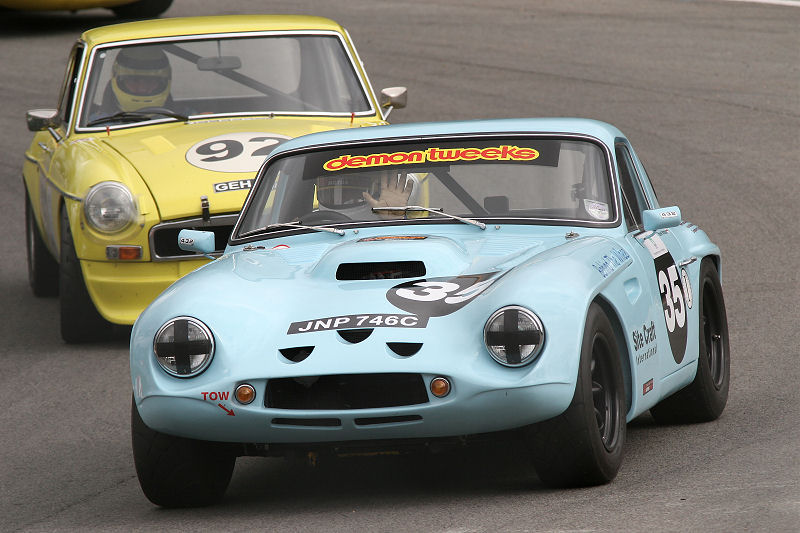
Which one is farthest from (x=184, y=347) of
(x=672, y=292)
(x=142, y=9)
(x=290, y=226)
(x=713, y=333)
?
(x=142, y=9)

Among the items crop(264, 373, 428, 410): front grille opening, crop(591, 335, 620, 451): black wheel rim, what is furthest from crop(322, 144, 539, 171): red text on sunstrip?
crop(264, 373, 428, 410): front grille opening

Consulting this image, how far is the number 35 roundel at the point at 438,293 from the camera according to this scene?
512cm

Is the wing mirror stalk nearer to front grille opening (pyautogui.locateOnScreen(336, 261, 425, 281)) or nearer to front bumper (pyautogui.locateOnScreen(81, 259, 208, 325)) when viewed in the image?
front bumper (pyautogui.locateOnScreen(81, 259, 208, 325))

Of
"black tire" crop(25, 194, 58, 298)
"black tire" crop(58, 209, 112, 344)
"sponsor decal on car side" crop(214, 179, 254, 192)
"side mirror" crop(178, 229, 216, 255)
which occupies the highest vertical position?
"side mirror" crop(178, 229, 216, 255)

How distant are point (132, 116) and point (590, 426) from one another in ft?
18.9

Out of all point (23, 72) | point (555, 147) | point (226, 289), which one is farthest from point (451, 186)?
point (23, 72)

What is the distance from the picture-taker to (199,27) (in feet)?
33.8

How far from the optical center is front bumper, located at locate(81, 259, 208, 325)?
8914mm

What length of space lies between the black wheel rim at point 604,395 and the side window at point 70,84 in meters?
5.88

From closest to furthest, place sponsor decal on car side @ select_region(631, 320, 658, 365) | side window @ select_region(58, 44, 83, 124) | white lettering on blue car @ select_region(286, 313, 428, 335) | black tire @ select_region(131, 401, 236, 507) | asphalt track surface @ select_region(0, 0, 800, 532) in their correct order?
1. white lettering on blue car @ select_region(286, 313, 428, 335)
2. asphalt track surface @ select_region(0, 0, 800, 532)
3. black tire @ select_region(131, 401, 236, 507)
4. sponsor decal on car side @ select_region(631, 320, 658, 365)
5. side window @ select_region(58, 44, 83, 124)

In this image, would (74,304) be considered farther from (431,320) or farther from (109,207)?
(431,320)

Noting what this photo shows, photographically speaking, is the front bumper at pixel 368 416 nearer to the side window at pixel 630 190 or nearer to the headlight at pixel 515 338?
the headlight at pixel 515 338

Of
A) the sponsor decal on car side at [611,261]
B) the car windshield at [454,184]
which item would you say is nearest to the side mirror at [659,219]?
the car windshield at [454,184]

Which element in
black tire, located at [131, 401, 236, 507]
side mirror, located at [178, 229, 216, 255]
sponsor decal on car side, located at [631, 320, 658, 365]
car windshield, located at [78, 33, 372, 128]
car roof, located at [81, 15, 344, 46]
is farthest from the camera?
car roof, located at [81, 15, 344, 46]
